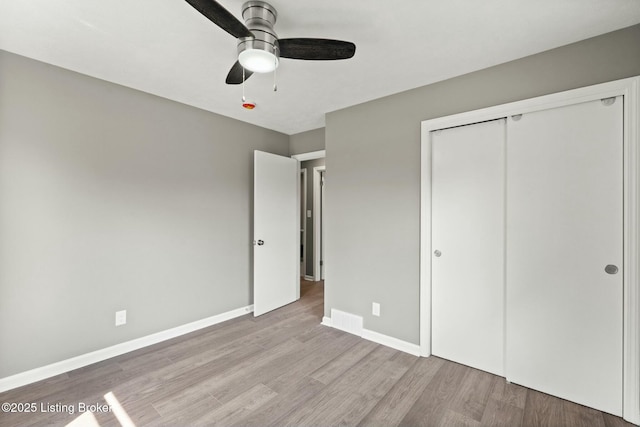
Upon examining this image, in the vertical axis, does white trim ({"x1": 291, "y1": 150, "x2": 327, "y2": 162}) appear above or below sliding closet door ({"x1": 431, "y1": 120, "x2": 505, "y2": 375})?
above

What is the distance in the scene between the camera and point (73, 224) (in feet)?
7.60

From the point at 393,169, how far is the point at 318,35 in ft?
4.52

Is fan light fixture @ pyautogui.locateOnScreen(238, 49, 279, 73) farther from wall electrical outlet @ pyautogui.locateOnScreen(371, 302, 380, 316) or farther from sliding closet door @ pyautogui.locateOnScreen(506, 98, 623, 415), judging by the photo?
wall electrical outlet @ pyautogui.locateOnScreen(371, 302, 380, 316)

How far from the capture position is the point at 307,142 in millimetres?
3986

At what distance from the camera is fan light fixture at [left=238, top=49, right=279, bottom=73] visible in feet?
5.05

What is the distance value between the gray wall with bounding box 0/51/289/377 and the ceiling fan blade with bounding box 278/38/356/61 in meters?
1.87

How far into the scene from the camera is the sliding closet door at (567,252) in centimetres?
180

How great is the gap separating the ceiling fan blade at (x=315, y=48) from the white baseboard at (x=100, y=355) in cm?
280

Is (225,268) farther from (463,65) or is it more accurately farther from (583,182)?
(583,182)

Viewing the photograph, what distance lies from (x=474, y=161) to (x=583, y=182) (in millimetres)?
691

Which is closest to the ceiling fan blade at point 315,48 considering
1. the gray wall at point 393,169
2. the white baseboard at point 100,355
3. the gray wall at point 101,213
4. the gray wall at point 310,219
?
the gray wall at point 393,169

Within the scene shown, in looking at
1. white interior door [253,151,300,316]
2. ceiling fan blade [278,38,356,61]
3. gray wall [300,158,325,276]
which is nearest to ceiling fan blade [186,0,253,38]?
ceiling fan blade [278,38,356,61]

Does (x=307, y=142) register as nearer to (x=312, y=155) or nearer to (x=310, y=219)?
(x=312, y=155)

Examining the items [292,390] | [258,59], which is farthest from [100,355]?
[258,59]
